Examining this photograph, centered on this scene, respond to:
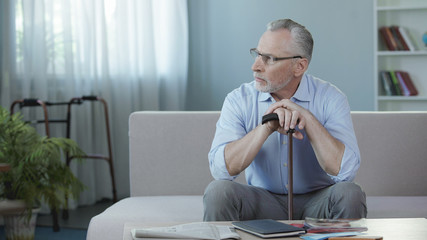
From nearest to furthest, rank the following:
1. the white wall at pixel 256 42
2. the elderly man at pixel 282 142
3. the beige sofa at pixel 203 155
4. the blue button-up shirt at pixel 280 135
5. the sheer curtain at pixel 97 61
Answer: the elderly man at pixel 282 142, the blue button-up shirt at pixel 280 135, the beige sofa at pixel 203 155, the sheer curtain at pixel 97 61, the white wall at pixel 256 42

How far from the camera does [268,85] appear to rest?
2141 millimetres

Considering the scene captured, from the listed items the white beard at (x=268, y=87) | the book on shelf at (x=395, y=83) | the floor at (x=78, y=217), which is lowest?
the floor at (x=78, y=217)

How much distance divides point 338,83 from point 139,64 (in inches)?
61.4

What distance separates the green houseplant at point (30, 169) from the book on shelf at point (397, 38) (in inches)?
100

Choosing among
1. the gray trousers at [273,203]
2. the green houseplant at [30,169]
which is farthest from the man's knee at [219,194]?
the green houseplant at [30,169]

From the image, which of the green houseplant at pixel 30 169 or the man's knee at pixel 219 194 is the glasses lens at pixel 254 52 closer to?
the man's knee at pixel 219 194

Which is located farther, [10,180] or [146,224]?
[10,180]

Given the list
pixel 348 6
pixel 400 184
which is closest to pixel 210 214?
pixel 400 184

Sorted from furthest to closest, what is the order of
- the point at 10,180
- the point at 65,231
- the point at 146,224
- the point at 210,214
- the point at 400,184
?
the point at 65,231 → the point at 10,180 → the point at 400,184 → the point at 210,214 → the point at 146,224

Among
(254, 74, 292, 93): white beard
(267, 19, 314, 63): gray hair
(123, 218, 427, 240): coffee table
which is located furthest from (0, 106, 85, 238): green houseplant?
(123, 218, 427, 240): coffee table

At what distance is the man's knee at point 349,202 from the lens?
186 centimetres

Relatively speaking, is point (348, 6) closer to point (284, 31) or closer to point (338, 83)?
point (338, 83)

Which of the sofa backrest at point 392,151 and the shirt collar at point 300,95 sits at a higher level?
the shirt collar at point 300,95

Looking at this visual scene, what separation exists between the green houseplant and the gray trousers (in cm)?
157
